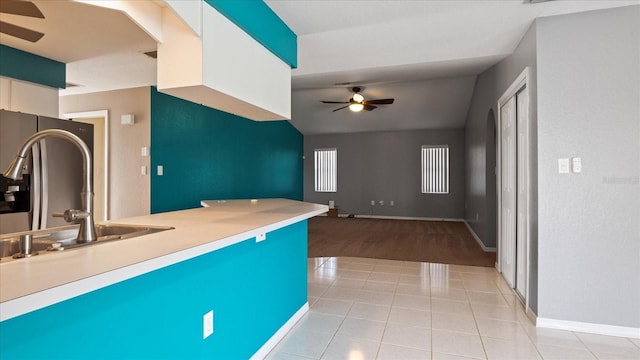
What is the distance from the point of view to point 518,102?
3279 millimetres

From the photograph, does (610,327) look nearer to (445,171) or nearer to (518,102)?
(518,102)

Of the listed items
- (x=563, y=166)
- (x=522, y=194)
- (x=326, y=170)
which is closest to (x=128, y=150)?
(x=522, y=194)

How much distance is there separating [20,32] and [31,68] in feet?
2.78

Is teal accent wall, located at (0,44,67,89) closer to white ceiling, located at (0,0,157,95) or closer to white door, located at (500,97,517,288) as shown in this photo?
white ceiling, located at (0,0,157,95)

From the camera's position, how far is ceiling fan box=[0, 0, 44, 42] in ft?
6.07

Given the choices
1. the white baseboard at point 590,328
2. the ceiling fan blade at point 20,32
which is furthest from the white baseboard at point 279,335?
the ceiling fan blade at point 20,32

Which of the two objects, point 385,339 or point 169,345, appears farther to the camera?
point 385,339

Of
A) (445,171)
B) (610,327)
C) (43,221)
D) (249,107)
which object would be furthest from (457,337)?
(445,171)

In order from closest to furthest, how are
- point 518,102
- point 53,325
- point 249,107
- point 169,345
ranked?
point 53,325
point 169,345
point 249,107
point 518,102

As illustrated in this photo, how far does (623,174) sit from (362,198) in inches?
282

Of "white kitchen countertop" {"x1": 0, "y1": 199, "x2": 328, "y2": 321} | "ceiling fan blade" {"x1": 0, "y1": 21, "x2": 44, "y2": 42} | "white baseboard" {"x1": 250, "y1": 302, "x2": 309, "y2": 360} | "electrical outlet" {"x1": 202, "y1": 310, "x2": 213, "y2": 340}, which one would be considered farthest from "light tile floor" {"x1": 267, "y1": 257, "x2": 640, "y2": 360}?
"ceiling fan blade" {"x1": 0, "y1": 21, "x2": 44, "y2": 42}

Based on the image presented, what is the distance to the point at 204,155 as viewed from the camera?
15.9 ft

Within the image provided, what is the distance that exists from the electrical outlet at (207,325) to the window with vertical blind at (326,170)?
8218 mm

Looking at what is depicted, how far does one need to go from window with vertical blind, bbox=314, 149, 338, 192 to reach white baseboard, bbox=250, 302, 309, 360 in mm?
7031
